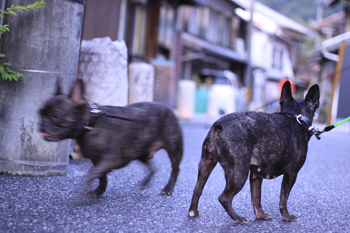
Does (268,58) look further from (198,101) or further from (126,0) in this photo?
(126,0)

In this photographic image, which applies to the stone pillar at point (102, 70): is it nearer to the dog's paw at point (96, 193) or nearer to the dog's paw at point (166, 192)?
the dog's paw at point (166, 192)

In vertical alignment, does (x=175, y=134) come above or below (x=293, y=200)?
above

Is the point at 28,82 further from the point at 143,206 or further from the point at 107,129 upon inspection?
the point at 143,206

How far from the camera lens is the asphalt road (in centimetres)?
266

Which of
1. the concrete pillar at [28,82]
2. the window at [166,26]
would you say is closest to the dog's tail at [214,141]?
the concrete pillar at [28,82]

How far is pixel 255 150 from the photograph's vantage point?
2830 millimetres

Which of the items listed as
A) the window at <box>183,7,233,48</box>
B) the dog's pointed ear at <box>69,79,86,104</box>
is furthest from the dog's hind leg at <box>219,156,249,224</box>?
the window at <box>183,7,233,48</box>

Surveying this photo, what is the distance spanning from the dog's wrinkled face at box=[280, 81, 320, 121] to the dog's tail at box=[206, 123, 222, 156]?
0.74 m

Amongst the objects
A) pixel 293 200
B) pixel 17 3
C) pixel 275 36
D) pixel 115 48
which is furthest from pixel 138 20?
pixel 275 36

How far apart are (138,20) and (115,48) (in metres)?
6.56

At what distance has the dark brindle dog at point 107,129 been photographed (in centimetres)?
270

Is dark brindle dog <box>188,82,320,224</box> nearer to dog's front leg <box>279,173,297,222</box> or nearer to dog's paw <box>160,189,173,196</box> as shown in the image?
dog's front leg <box>279,173,297,222</box>

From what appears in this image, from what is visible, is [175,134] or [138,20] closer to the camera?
[175,134]

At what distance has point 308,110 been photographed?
323cm
